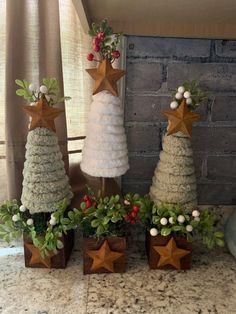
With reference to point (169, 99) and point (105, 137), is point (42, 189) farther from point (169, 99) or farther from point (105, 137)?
point (169, 99)

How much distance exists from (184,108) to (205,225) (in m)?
0.24

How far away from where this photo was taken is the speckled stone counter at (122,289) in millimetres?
558

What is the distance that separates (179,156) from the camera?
2.06 ft

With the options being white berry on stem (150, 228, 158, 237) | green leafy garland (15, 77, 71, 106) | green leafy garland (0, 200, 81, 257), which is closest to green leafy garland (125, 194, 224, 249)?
white berry on stem (150, 228, 158, 237)

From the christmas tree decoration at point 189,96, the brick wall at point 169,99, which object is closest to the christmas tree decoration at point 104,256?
the brick wall at point 169,99

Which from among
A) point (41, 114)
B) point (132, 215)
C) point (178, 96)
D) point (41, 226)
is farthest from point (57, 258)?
point (178, 96)

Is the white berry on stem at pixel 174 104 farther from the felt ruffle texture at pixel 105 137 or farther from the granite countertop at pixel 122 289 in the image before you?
the granite countertop at pixel 122 289

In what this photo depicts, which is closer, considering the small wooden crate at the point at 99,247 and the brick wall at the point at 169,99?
the small wooden crate at the point at 99,247

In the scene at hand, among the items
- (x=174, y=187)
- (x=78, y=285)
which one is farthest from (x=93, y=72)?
(x=78, y=285)

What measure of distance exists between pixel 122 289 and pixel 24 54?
20.6 inches

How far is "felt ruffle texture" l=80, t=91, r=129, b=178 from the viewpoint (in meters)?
0.59

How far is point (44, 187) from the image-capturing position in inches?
23.5

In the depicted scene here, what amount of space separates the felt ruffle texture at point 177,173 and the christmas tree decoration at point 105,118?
9cm

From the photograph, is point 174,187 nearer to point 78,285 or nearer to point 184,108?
point 184,108
